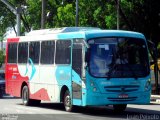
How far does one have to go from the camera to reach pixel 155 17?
4122 centimetres

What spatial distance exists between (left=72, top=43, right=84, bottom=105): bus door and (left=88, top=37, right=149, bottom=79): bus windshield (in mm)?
494

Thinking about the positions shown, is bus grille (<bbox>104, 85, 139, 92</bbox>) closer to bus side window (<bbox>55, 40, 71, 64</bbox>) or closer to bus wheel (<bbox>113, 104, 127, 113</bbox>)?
bus wheel (<bbox>113, 104, 127, 113</bbox>)

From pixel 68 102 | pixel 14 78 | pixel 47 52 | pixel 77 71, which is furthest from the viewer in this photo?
pixel 14 78

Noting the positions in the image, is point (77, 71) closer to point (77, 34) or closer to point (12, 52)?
point (77, 34)

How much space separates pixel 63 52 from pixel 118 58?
8.54 feet

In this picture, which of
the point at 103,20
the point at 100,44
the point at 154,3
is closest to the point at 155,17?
the point at 154,3

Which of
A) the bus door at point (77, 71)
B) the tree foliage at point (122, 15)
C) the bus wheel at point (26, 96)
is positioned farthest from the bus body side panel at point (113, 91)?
the tree foliage at point (122, 15)

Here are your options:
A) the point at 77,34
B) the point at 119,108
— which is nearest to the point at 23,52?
the point at 77,34

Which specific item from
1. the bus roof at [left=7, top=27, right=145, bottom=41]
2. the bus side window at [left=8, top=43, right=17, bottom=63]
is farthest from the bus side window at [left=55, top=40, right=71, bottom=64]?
the bus side window at [left=8, top=43, right=17, bottom=63]

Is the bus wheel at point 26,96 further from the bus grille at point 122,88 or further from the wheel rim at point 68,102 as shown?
the bus grille at point 122,88

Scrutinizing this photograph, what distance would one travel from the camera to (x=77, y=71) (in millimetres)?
21688

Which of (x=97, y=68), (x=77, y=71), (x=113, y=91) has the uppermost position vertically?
(x=97, y=68)

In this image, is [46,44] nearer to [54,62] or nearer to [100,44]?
[54,62]

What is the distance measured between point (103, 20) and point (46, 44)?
1963 centimetres
